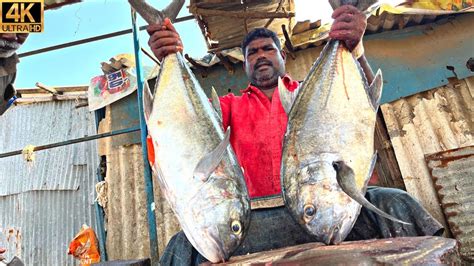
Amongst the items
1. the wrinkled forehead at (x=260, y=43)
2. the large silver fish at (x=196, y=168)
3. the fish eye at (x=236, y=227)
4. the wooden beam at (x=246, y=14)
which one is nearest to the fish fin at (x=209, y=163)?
the large silver fish at (x=196, y=168)

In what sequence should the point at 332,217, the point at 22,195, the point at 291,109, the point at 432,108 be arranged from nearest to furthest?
the point at 332,217 → the point at 291,109 → the point at 432,108 → the point at 22,195

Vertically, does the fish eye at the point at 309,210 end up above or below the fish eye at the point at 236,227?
above

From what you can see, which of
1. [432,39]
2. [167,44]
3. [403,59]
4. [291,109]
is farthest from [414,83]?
[167,44]

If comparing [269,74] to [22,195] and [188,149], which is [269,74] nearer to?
[188,149]

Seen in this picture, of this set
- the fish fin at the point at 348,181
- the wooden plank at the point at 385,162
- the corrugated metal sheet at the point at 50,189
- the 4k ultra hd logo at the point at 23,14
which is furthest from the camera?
the corrugated metal sheet at the point at 50,189

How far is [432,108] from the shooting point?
442 centimetres

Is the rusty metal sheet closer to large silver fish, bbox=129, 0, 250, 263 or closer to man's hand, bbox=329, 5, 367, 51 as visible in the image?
large silver fish, bbox=129, 0, 250, 263

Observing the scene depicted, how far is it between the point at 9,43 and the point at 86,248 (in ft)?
11.3

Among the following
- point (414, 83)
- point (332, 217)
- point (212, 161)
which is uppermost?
point (414, 83)

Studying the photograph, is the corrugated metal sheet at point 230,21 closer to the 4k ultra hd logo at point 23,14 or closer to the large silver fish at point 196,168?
the 4k ultra hd logo at point 23,14

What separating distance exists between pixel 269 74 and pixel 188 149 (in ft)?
4.22

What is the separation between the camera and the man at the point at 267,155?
1955 mm

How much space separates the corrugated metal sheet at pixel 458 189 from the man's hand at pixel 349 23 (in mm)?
2864

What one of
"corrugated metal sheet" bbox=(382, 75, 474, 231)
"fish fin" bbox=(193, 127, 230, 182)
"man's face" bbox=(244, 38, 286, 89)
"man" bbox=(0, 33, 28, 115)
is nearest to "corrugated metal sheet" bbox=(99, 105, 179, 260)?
"man" bbox=(0, 33, 28, 115)
